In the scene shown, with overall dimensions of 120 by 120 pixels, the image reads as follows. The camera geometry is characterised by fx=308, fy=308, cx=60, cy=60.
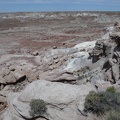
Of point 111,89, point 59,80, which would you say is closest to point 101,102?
point 111,89

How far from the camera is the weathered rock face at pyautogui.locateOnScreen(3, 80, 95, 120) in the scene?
1063 cm

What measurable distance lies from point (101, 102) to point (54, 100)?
71.1 inches

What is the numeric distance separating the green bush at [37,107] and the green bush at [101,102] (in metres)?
1.61

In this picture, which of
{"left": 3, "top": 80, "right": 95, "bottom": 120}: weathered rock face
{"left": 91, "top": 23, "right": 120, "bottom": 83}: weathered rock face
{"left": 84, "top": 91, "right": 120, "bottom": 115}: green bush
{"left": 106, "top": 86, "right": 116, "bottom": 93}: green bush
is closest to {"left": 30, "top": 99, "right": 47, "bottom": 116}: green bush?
{"left": 3, "top": 80, "right": 95, "bottom": 120}: weathered rock face

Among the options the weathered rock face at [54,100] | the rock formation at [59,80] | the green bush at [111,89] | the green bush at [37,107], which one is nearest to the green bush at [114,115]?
the rock formation at [59,80]

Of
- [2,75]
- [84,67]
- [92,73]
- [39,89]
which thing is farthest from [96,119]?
[2,75]

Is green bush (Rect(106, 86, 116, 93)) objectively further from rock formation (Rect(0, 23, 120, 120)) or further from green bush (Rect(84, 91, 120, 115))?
green bush (Rect(84, 91, 120, 115))

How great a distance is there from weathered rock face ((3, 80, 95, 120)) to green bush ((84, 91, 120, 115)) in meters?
0.40

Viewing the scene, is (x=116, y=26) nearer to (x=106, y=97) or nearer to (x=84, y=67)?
(x=84, y=67)

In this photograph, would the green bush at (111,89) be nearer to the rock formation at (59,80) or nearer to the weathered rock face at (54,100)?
the rock formation at (59,80)

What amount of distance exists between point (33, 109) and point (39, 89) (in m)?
1.01

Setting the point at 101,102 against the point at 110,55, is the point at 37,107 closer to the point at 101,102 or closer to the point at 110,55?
the point at 101,102

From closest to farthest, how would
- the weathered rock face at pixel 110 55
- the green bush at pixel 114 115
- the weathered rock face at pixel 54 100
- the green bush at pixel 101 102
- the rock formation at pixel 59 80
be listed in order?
the green bush at pixel 114 115 < the green bush at pixel 101 102 < the weathered rock face at pixel 54 100 < the rock formation at pixel 59 80 < the weathered rock face at pixel 110 55

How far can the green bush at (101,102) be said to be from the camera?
989 centimetres
